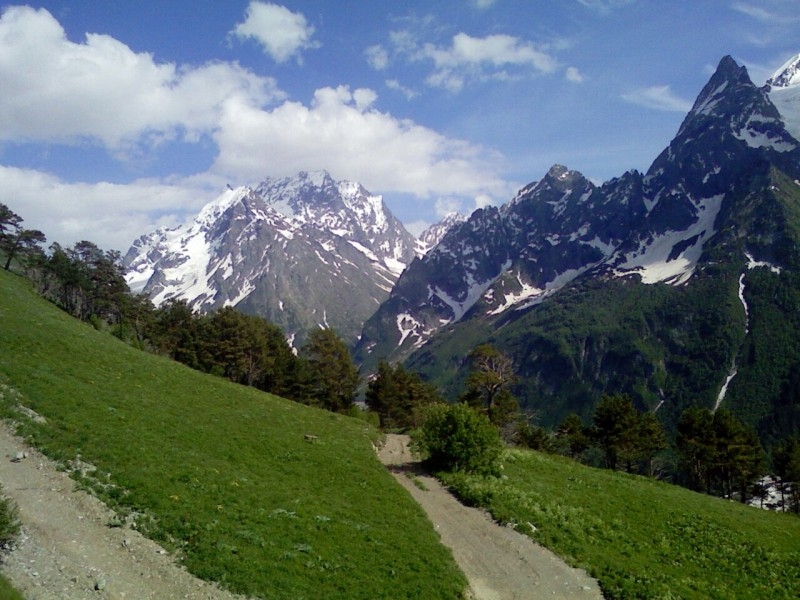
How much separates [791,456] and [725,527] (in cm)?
6457

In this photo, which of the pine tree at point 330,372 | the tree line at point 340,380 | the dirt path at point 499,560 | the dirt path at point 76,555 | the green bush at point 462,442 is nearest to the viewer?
the dirt path at point 76,555

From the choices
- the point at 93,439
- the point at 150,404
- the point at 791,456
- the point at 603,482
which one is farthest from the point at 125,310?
the point at 791,456

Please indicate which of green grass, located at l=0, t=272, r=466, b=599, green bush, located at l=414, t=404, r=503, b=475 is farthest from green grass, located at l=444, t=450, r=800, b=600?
green grass, located at l=0, t=272, r=466, b=599

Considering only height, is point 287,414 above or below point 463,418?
below

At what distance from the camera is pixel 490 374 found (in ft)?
206

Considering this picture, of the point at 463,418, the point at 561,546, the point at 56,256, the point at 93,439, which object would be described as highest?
the point at 56,256

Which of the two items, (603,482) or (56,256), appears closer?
(603,482)

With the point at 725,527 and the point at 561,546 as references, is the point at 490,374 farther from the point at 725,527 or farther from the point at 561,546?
the point at 561,546

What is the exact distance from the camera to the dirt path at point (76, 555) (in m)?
16.3

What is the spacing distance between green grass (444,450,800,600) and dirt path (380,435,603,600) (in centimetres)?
91

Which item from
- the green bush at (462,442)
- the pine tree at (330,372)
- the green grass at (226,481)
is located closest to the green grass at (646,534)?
the green bush at (462,442)

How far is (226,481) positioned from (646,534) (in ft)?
80.5

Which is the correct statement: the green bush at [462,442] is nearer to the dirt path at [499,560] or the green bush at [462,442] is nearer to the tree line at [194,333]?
the dirt path at [499,560]

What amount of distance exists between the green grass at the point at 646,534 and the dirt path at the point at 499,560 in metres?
0.91
